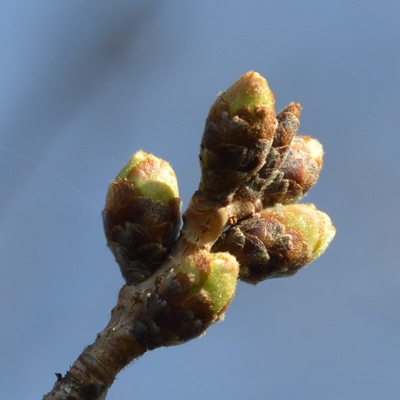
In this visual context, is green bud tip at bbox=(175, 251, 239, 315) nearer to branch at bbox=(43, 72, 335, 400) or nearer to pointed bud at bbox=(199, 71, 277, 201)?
branch at bbox=(43, 72, 335, 400)

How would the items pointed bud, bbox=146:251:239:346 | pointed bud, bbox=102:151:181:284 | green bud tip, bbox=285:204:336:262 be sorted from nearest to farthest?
1. pointed bud, bbox=146:251:239:346
2. pointed bud, bbox=102:151:181:284
3. green bud tip, bbox=285:204:336:262

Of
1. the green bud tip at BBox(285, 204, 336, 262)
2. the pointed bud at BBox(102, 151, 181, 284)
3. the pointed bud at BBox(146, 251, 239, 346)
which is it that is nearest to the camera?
the pointed bud at BBox(146, 251, 239, 346)

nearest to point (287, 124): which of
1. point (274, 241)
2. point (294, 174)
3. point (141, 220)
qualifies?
point (294, 174)

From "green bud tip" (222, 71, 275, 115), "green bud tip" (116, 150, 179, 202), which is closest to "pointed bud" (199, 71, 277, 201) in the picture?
"green bud tip" (222, 71, 275, 115)

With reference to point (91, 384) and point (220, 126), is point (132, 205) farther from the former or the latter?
point (91, 384)

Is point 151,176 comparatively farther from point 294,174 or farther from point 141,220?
point 294,174

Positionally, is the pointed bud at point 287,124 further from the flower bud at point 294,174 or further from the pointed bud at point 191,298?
the pointed bud at point 191,298

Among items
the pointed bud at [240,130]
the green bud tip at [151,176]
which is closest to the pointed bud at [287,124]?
the pointed bud at [240,130]

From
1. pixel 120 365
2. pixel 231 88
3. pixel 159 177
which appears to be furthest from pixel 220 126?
pixel 120 365
